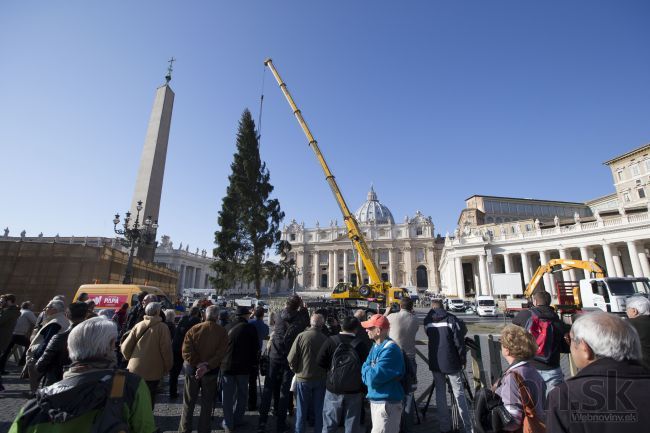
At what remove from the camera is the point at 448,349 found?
4.41m

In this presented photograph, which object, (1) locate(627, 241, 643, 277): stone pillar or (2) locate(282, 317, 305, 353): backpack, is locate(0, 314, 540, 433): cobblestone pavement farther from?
(1) locate(627, 241, 643, 277): stone pillar

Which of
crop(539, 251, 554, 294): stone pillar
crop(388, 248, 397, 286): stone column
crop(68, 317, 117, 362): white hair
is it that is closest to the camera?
crop(68, 317, 117, 362): white hair

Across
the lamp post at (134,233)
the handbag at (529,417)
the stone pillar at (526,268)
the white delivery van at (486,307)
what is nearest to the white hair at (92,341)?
the handbag at (529,417)

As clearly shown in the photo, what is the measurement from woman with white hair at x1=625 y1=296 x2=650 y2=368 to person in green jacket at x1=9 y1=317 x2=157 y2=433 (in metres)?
4.69

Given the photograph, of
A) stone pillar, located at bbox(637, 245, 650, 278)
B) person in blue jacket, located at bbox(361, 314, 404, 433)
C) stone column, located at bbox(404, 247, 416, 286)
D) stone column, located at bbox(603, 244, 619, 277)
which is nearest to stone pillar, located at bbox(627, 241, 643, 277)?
stone pillar, located at bbox(637, 245, 650, 278)

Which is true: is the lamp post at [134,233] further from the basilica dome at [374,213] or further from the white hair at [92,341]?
the basilica dome at [374,213]

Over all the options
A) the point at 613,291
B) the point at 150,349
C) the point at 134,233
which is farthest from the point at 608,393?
the point at 613,291

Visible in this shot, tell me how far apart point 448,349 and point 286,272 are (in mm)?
20498

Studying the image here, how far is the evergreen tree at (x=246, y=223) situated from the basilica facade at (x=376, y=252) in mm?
44108

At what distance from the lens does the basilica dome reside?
8462 cm

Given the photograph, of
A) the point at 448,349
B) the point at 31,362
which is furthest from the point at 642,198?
the point at 31,362

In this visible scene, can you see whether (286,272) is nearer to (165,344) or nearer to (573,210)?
(165,344)

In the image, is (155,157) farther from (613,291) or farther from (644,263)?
(644,263)

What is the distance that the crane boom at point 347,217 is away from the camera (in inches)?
687
